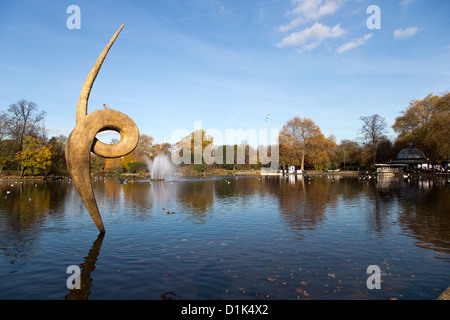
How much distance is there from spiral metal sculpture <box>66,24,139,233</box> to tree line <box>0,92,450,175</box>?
129ft

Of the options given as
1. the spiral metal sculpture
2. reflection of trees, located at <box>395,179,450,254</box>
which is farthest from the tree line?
the spiral metal sculpture

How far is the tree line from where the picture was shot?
153 feet

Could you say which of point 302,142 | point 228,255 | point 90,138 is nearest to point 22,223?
point 90,138

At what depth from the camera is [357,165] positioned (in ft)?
280

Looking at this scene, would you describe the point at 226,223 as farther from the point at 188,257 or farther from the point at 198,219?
the point at 188,257

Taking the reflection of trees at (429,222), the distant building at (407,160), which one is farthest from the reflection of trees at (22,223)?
the distant building at (407,160)

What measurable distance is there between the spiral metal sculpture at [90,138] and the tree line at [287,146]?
3922 cm

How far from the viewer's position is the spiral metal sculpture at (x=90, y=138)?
7.79 metres

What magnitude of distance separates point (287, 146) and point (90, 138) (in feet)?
205

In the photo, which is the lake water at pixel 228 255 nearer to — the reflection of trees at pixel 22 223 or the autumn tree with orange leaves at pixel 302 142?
the reflection of trees at pixel 22 223

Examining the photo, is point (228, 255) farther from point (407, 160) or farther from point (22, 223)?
point (407, 160)

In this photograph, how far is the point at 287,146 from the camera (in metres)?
67.5
